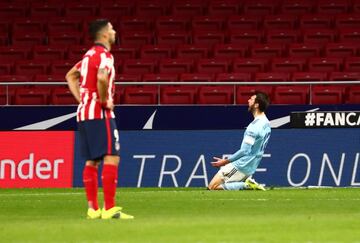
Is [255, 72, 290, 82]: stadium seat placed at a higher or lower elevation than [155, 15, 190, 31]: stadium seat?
lower

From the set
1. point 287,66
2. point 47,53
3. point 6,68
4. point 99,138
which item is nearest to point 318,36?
point 287,66

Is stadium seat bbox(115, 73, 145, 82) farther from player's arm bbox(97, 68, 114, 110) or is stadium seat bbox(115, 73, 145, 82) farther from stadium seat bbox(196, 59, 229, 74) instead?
player's arm bbox(97, 68, 114, 110)

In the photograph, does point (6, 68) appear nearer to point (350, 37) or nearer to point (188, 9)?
point (188, 9)

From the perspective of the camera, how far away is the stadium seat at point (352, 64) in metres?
24.8

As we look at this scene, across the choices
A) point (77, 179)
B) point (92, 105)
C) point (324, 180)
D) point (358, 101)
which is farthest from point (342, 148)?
point (92, 105)

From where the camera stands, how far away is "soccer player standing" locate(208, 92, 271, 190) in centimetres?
1827

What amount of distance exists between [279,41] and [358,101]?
14.9ft

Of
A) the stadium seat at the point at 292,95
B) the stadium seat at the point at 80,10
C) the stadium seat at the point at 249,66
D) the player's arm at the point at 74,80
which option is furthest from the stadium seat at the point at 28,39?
the player's arm at the point at 74,80

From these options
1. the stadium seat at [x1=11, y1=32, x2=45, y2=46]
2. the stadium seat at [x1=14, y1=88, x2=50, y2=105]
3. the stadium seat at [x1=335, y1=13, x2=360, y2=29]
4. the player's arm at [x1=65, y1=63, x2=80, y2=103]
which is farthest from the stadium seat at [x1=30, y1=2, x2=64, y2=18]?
the player's arm at [x1=65, y1=63, x2=80, y2=103]

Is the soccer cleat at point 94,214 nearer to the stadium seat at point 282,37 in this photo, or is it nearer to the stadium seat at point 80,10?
the stadium seat at point 282,37

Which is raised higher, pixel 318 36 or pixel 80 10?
pixel 80 10

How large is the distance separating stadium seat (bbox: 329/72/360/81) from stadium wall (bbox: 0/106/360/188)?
3299mm

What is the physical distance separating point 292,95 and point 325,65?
305 cm

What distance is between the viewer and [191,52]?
2634 cm
